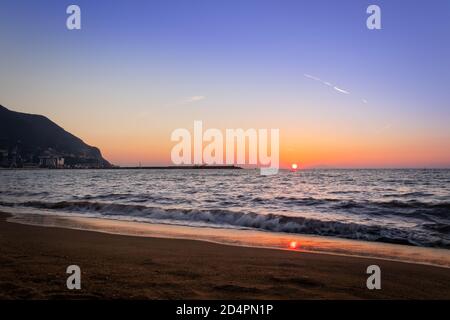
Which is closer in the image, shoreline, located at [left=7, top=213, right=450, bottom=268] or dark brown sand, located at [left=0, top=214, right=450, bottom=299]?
dark brown sand, located at [left=0, top=214, right=450, bottom=299]

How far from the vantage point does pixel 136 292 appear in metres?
5.71

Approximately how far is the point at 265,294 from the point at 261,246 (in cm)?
526

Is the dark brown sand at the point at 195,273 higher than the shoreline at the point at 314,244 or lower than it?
higher

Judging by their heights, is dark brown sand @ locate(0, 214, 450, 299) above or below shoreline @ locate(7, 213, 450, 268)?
above

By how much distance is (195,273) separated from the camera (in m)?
7.08

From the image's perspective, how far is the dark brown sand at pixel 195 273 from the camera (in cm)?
584

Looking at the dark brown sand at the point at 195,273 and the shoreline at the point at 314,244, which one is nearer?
the dark brown sand at the point at 195,273

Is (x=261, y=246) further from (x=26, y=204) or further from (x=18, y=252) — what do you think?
(x=26, y=204)

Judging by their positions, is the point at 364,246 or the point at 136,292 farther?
the point at 364,246

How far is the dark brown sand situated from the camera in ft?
19.2

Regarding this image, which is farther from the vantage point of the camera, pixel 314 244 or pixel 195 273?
pixel 314 244

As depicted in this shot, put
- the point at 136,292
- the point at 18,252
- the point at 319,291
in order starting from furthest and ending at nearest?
the point at 18,252 → the point at 319,291 → the point at 136,292
